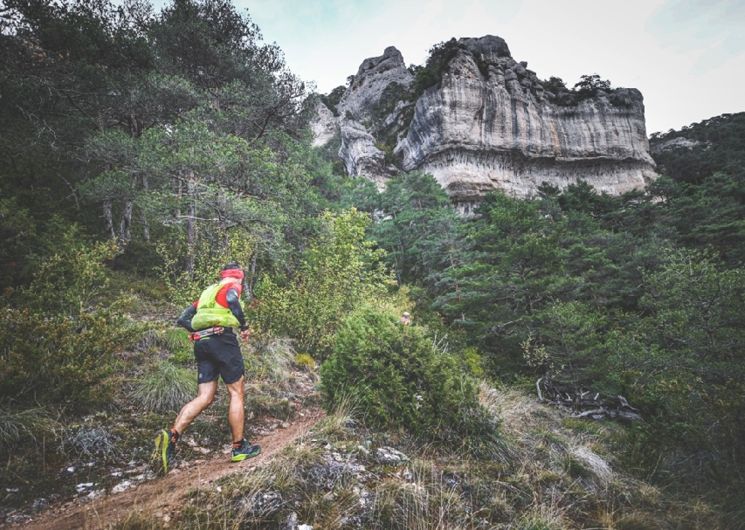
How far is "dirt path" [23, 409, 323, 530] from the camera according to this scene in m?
2.32

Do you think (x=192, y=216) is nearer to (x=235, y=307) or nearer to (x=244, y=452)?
(x=235, y=307)

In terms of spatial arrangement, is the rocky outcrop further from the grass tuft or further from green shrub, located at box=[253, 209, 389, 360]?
the grass tuft

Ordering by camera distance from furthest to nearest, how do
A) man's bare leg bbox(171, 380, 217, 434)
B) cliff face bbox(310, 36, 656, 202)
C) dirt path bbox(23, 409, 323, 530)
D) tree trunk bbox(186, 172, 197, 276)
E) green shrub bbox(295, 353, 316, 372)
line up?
cliff face bbox(310, 36, 656, 202)
tree trunk bbox(186, 172, 197, 276)
green shrub bbox(295, 353, 316, 372)
man's bare leg bbox(171, 380, 217, 434)
dirt path bbox(23, 409, 323, 530)

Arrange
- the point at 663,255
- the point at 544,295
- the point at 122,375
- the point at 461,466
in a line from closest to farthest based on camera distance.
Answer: the point at 461,466
the point at 122,375
the point at 544,295
the point at 663,255

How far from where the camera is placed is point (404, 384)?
430 centimetres

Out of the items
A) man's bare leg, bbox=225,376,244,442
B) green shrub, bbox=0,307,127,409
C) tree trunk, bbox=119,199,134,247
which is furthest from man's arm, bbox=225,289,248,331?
tree trunk, bbox=119,199,134,247

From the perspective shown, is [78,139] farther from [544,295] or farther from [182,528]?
[544,295]

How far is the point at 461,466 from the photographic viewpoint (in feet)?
11.7

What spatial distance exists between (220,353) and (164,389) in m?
2.00

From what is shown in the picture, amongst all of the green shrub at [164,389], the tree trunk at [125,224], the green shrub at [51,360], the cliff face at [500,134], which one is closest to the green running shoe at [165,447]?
the green shrub at [51,360]

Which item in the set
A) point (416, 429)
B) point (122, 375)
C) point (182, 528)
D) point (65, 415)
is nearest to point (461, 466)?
point (416, 429)

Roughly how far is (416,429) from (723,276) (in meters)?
10.9

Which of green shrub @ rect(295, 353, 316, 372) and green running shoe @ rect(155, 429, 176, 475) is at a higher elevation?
green running shoe @ rect(155, 429, 176, 475)

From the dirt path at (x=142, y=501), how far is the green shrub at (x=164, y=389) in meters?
1.55
